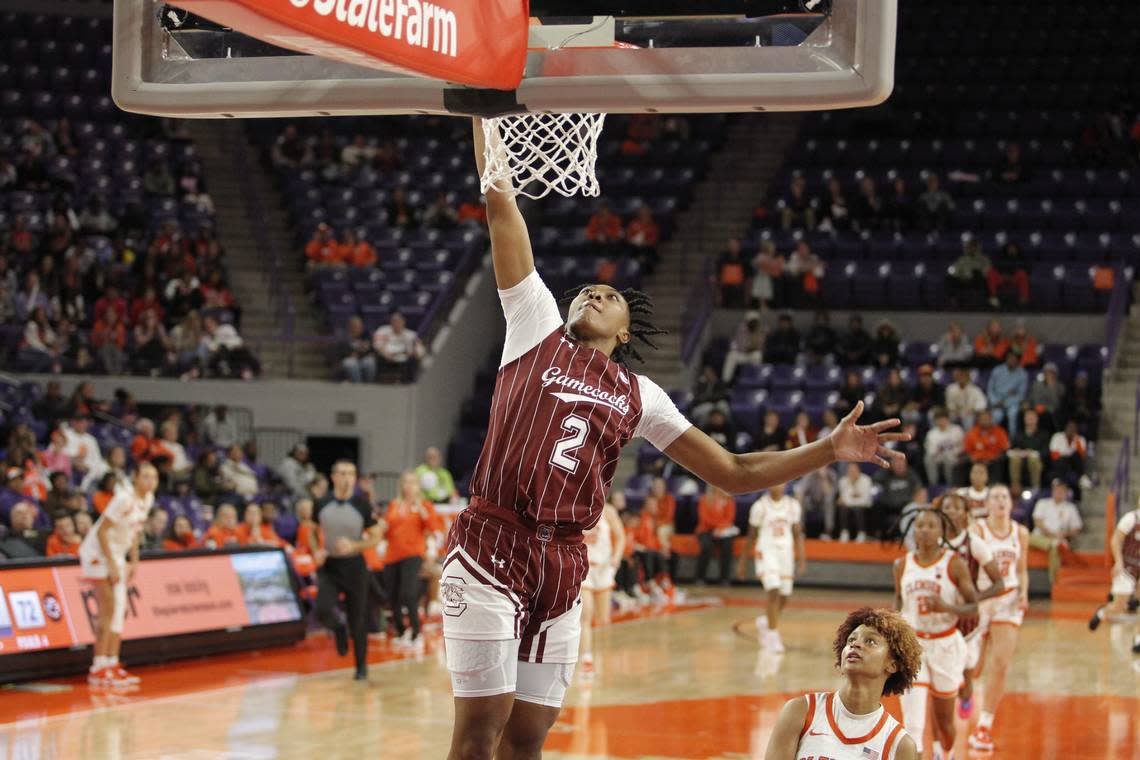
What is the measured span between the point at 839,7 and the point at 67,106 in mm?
24362

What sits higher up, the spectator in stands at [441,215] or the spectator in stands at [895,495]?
the spectator in stands at [441,215]

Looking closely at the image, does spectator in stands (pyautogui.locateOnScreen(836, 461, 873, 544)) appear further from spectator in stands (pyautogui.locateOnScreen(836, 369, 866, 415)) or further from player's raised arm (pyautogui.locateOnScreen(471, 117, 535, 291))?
player's raised arm (pyautogui.locateOnScreen(471, 117, 535, 291))

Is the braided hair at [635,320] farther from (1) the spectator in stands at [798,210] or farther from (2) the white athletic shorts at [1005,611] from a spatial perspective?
(1) the spectator in stands at [798,210]

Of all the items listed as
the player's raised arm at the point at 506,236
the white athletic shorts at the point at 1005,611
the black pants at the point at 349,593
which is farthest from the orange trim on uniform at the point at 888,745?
the black pants at the point at 349,593

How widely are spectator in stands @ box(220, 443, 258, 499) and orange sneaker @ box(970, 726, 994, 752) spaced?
1000 centimetres

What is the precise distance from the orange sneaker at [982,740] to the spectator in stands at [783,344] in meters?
12.7

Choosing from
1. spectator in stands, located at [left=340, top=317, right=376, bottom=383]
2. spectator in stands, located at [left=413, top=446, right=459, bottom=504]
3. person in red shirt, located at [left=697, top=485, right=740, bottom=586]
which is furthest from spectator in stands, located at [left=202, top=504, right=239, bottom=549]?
person in red shirt, located at [left=697, top=485, right=740, bottom=586]

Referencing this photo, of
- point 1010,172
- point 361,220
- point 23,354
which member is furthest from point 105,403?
point 1010,172

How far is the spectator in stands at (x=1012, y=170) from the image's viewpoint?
23.8 m

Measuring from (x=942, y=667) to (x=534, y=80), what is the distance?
5123mm

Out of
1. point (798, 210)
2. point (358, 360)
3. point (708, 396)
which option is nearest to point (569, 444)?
point (708, 396)

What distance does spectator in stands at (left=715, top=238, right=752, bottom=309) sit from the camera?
2348cm

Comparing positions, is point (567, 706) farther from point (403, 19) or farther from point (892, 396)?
point (892, 396)

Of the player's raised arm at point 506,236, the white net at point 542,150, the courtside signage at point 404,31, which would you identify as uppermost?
the courtside signage at point 404,31
